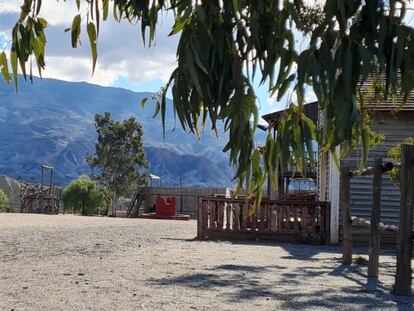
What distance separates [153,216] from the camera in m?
29.8

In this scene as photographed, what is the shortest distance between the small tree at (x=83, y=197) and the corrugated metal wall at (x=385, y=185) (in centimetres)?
2387

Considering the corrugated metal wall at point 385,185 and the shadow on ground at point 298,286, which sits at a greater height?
the corrugated metal wall at point 385,185

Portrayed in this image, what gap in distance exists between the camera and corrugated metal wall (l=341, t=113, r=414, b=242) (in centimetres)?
1468

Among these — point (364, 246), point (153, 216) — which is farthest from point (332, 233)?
point (153, 216)

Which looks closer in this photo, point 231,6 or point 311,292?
point 231,6

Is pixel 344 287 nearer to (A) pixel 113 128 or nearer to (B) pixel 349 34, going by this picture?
(B) pixel 349 34

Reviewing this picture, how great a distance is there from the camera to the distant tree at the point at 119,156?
2280 inches

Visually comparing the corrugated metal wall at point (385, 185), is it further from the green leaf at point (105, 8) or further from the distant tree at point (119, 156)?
the distant tree at point (119, 156)

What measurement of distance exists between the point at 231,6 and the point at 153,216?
90.7 ft

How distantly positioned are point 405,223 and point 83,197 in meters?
31.1

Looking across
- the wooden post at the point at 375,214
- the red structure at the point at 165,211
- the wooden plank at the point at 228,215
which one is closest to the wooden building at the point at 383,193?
the wooden plank at the point at 228,215

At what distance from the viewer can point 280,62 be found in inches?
99.4

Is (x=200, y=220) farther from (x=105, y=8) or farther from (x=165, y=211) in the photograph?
(x=165, y=211)

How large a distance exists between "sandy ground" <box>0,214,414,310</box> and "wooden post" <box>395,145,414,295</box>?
8.8 inches
